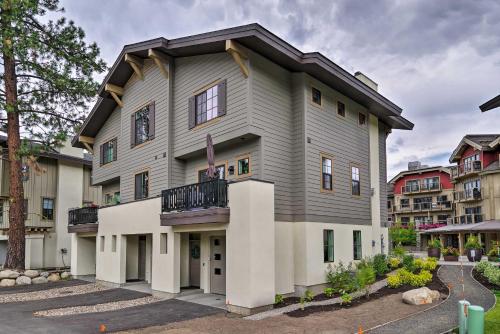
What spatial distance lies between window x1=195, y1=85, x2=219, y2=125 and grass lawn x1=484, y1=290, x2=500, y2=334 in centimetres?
1046

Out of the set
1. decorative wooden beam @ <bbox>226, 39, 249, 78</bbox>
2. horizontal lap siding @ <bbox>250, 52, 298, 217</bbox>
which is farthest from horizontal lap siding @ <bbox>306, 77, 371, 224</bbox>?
decorative wooden beam @ <bbox>226, 39, 249, 78</bbox>

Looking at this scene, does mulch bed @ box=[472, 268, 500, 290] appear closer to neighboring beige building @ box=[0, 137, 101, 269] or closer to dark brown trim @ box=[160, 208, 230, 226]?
Answer: dark brown trim @ box=[160, 208, 230, 226]

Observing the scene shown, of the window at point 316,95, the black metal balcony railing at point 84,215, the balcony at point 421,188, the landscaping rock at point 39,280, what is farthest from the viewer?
the balcony at point 421,188

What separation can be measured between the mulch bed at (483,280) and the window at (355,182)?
5636 mm

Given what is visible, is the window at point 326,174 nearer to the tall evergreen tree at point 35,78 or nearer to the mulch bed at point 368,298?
the mulch bed at point 368,298

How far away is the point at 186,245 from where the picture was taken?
1689 centimetres

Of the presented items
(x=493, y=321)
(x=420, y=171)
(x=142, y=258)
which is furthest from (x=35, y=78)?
(x=420, y=171)

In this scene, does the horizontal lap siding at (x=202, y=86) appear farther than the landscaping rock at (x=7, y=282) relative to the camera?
No

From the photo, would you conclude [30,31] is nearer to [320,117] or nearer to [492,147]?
[320,117]

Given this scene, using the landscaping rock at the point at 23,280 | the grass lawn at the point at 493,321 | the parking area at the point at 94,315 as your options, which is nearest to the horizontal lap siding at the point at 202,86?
the parking area at the point at 94,315

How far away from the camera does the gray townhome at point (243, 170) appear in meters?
13.0

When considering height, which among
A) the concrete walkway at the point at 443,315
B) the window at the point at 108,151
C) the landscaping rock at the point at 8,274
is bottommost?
the landscaping rock at the point at 8,274

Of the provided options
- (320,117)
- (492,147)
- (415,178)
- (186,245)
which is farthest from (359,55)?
(415,178)

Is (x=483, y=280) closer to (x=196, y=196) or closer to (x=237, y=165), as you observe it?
(x=237, y=165)
